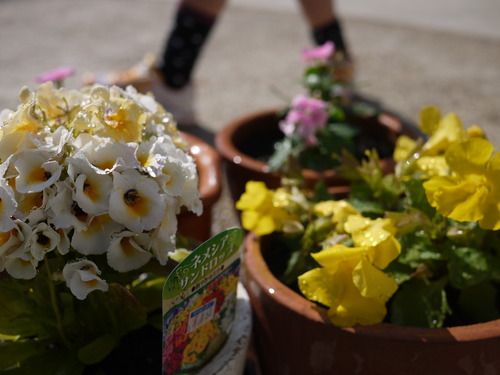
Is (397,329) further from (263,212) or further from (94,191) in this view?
(94,191)

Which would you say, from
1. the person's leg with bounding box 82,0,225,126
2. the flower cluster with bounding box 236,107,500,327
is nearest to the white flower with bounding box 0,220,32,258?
the flower cluster with bounding box 236,107,500,327

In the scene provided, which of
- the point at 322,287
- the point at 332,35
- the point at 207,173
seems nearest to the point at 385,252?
the point at 322,287

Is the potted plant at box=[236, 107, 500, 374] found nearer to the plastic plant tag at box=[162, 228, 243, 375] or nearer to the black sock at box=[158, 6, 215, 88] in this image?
the plastic plant tag at box=[162, 228, 243, 375]

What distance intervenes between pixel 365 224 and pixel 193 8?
175 centimetres

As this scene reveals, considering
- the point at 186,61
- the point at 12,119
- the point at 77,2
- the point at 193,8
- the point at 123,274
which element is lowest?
the point at 77,2

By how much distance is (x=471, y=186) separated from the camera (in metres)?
1.21

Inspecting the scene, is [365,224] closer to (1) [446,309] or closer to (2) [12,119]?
(1) [446,309]

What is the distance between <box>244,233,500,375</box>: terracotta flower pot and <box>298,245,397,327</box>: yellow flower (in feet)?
0.07

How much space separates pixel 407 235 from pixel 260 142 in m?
1.12

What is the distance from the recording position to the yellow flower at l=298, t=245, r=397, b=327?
1224mm

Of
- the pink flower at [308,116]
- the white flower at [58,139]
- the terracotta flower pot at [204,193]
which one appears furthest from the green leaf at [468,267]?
the pink flower at [308,116]

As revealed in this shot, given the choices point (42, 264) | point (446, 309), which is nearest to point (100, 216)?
point (42, 264)

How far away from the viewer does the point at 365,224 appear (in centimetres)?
128

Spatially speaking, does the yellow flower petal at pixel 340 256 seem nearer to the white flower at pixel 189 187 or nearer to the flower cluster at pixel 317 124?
the white flower at pixel 189 187
